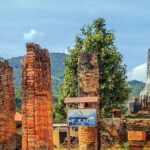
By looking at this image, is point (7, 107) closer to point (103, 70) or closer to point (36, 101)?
point (36, 101)

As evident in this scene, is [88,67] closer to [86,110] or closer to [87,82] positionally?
[87,82]

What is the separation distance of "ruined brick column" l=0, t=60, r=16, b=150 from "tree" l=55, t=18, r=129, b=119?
60.7 ft

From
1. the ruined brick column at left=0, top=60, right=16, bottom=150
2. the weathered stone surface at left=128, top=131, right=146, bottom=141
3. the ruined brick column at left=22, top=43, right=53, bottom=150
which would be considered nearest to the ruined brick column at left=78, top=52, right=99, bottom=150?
the weathered stone surface at left=128, top=131, right=146, bottom=141

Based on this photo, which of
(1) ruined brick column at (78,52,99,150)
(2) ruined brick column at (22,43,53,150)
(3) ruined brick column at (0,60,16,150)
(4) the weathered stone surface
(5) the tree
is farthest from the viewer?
(5) the tree

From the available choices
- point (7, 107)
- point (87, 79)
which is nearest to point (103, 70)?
point (87, 79)

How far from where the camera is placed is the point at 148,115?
25.9m

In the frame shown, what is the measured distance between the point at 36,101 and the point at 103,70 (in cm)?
2314

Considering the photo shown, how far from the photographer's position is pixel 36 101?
601 inches

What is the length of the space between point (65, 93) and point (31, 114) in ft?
76.8

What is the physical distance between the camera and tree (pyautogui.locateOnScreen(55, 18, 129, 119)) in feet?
124

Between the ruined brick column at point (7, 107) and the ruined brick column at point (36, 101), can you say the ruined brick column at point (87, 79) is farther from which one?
the ruined brick column at point (36, 101)

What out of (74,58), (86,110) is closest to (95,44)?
(74,58)

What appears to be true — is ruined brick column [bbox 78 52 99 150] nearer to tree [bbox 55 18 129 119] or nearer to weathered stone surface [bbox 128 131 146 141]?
weathered stone surface [bbox 128 131 146 141]

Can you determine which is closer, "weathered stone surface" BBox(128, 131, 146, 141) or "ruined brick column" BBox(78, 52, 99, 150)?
"weathered stone surface" BBox(128, 131, 146, 141)
